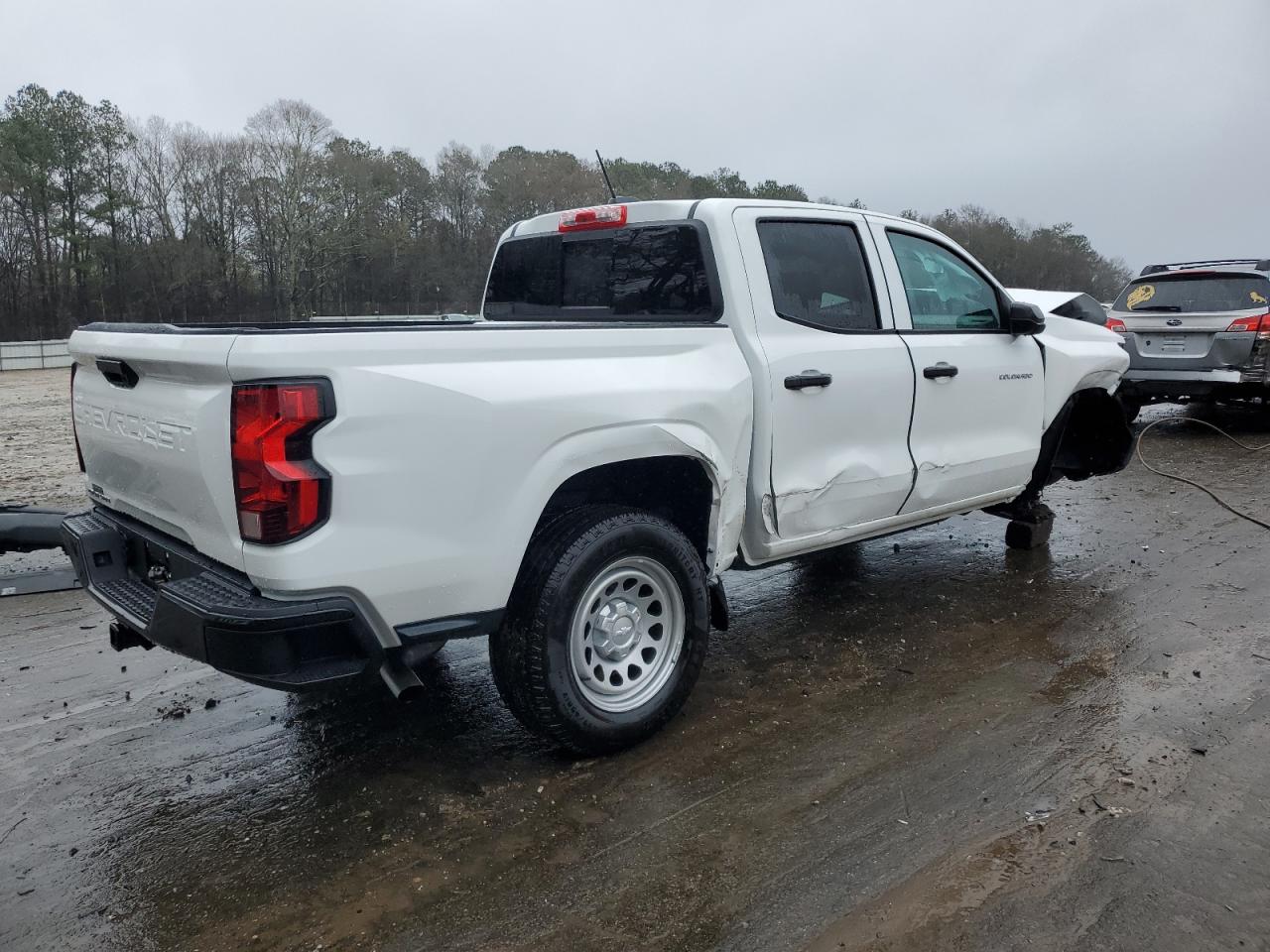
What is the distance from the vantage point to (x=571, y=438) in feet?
10.4

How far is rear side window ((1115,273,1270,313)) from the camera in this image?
10.2 m

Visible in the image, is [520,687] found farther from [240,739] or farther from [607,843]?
[240,739]

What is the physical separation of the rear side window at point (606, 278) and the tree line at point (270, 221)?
30206 mm

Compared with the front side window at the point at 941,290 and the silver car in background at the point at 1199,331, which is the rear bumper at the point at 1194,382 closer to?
the silver car in background at the point at 1199,331

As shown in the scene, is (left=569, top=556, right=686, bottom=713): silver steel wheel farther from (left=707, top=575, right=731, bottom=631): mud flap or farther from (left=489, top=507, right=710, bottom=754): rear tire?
(left=707, top=575, right=731, bottom=631): mud flap

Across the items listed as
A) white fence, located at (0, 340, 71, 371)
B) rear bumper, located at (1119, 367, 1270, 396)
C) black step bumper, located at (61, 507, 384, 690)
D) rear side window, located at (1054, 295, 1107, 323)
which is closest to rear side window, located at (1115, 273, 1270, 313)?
rear bumper, located at (1119, 367, 1270, 396)

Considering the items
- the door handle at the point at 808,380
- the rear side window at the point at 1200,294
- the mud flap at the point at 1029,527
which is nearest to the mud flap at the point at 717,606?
the door handle at the point at 808,380

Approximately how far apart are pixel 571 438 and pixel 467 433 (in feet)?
1.37

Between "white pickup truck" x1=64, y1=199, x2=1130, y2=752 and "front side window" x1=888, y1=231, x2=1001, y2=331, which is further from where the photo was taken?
"front side window" x1=888, y1=231, x2=1001, y2=331

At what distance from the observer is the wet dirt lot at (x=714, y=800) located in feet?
8.59

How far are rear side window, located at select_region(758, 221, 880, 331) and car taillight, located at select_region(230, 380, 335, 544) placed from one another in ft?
6.89

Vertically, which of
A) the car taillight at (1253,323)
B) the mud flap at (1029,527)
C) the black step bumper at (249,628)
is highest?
the car taillight at (1253,323)

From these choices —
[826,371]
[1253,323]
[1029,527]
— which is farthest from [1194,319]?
[826,371]

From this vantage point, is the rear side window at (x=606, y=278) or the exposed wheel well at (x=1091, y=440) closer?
the rear side window at (x=606, y=278)
